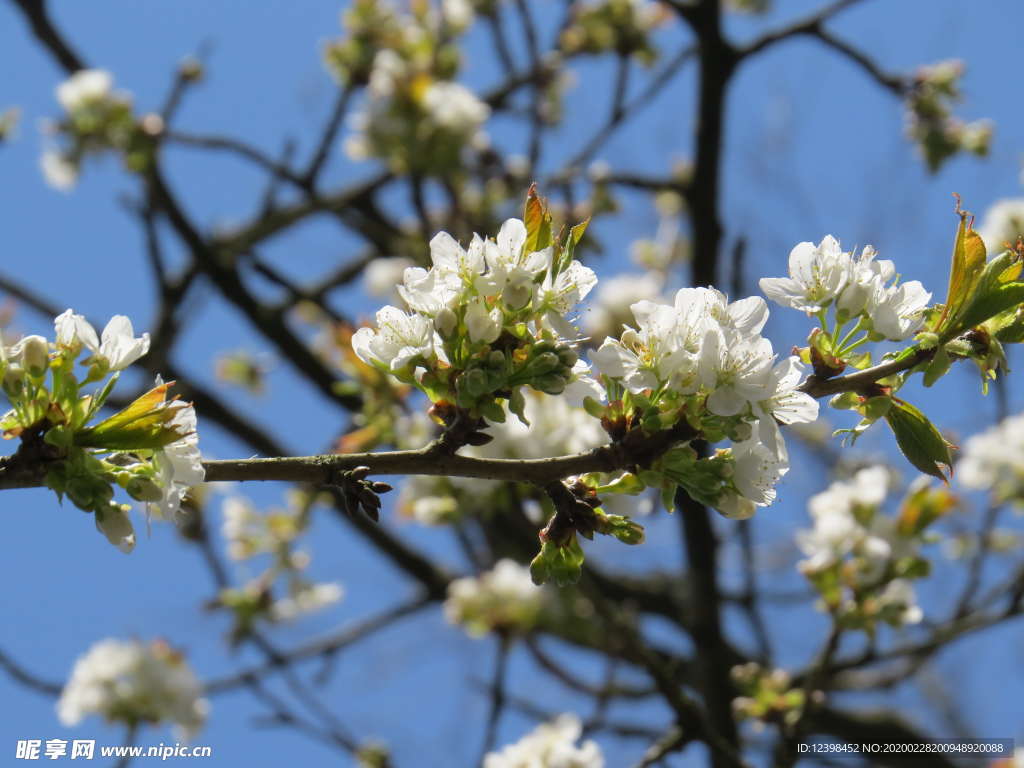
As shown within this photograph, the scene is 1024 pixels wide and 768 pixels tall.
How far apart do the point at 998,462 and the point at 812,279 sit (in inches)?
95.2

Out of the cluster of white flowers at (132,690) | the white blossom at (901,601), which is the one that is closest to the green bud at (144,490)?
the white blossom at (901,601)

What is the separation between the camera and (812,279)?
4.27 ft

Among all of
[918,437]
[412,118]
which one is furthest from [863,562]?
[412,118]

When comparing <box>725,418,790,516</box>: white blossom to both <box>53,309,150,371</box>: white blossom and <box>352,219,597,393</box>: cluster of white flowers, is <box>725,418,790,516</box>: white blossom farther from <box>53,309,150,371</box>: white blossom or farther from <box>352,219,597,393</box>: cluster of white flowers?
<box>53,309,150,371</box>: white blossom

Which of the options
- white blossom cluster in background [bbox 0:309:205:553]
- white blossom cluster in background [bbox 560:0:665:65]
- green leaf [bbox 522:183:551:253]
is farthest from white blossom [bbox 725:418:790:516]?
white blossom cluster in background [bbox 560:0:665:65]

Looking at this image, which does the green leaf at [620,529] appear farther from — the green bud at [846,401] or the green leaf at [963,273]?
the green leaf at [963,273]

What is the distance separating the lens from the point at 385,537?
4.33 meters

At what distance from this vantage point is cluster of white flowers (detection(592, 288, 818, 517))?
1158mm

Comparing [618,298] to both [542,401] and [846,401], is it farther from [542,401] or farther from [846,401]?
[846,401]

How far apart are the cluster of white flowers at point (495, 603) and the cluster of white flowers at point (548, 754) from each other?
98 centimetres

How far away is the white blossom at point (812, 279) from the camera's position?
129 centimetres

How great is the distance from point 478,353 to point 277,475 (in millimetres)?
278

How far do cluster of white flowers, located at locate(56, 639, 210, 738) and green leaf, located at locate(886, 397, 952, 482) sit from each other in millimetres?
2561

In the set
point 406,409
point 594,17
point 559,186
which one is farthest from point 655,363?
point 594,17
